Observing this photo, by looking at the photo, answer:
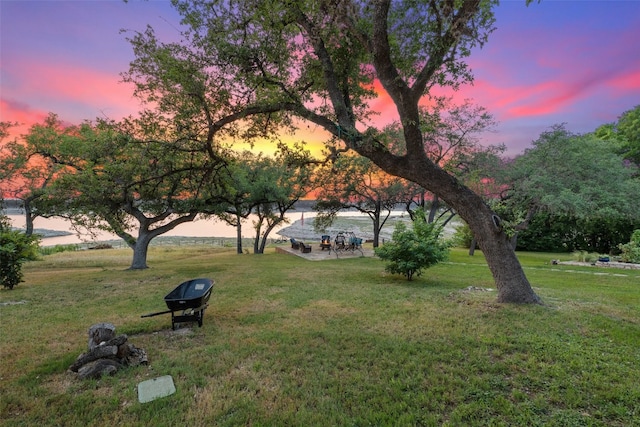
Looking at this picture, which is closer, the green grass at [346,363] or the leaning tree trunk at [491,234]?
the green grass at [346,363]

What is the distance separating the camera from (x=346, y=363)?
4.10 m

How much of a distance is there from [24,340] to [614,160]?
26791mm

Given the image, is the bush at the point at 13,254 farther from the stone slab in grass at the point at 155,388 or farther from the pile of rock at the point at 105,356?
the stone slab in grass at the point at 155,388

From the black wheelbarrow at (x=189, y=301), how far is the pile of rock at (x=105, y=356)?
1.02m

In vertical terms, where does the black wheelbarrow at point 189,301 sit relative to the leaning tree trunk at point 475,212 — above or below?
below

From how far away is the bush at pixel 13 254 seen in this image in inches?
374

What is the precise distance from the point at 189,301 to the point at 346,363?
296 centimetres

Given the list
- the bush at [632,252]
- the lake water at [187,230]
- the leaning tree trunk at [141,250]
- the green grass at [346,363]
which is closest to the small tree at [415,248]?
the green grass at [346,363]

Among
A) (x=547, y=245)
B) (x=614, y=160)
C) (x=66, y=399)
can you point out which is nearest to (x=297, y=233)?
(x=547, y=245)

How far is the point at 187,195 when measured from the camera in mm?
15930

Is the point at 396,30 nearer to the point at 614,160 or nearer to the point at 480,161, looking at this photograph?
the point at 480,161

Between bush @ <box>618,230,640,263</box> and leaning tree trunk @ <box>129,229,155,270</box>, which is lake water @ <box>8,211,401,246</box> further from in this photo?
bush @ <box>618,230,640,263</box>

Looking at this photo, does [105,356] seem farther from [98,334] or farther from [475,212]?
[475,212]

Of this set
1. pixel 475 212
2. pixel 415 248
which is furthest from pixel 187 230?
pixel 475 212
